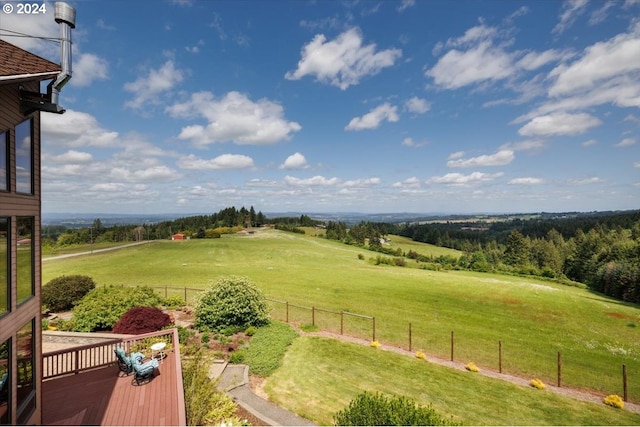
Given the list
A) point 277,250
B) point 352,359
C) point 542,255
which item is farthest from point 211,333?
point 542,255

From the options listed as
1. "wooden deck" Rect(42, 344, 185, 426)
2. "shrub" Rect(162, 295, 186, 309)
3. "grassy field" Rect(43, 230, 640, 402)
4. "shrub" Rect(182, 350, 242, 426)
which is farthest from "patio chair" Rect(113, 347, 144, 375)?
"shrub" Rect(162, 295, 186, 309)

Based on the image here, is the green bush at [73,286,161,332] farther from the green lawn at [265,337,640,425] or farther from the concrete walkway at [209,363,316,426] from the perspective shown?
the green lawn at [265,337,640,425]

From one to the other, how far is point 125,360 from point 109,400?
1.49 metres

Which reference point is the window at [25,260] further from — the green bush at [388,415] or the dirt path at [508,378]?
the dirt path at [508,378]

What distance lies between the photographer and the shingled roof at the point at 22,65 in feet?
17.7

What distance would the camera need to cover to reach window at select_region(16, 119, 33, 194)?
22.8 ft

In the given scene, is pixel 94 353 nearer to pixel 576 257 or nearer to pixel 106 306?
pixel 106 306

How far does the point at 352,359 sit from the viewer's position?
565 inches

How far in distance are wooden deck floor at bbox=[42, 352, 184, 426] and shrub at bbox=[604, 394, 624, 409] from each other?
51.1 feet

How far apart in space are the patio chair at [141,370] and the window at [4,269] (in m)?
4.93

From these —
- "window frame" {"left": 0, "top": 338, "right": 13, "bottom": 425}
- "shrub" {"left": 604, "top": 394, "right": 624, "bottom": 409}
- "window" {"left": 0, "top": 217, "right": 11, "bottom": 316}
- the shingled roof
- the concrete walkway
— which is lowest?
"shrub" {"left": 604, "top": 394, "right": 624, "bottom": 409}

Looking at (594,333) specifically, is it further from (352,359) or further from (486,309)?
(352,359)

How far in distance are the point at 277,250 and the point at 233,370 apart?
49.2 m

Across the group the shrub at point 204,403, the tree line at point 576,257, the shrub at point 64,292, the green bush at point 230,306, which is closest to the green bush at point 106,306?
the green bush at point 230,306
